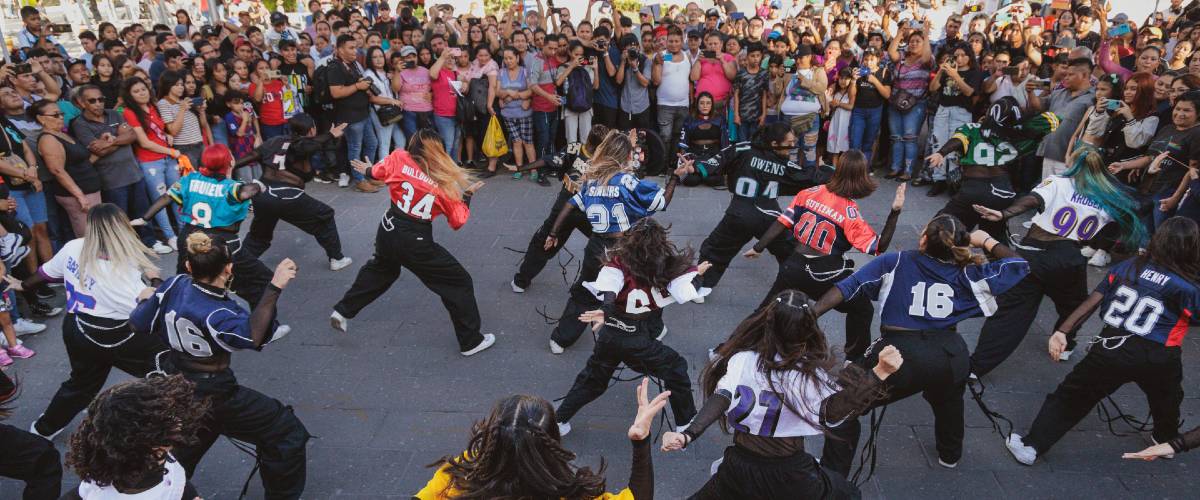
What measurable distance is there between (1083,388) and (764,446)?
7.08 feet

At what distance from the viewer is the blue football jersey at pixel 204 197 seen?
578 centimetres

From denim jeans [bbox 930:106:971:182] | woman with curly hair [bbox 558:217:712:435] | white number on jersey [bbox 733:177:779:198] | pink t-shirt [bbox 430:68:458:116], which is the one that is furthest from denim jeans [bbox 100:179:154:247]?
denim jeans [bbox 930:106:971:182]

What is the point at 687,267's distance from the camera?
418cm

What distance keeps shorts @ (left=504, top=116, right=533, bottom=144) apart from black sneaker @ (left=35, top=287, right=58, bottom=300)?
17.1 feet

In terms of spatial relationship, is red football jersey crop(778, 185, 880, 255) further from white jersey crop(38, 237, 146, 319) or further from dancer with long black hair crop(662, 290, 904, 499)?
white jersey crop(38, 237, 146, 319)

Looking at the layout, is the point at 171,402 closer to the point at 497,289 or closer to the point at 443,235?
the point at 497,289

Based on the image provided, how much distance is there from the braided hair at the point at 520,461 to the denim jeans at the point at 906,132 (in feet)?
27.5

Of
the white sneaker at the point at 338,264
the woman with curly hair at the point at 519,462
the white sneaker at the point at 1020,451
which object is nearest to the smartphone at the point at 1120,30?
the white sneaker at the point at 1020,451

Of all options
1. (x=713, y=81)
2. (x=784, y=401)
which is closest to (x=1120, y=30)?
(x=713, y=81)

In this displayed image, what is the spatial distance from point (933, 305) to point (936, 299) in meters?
0.03

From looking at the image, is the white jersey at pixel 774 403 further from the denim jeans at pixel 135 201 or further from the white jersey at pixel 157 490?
the denim jeans at pixel 135 201

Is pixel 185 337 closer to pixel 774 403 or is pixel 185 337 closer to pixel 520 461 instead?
pixel 520 461

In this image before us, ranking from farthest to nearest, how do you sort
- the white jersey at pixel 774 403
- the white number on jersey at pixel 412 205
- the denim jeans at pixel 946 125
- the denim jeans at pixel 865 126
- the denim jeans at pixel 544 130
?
the denim jeans at pixel 544 130
the denim jeans at pixel 865 126
the denim jeans at pixel 946 125
the white number on jersey at pixel 412 205
the white jersey at pixel 774 403

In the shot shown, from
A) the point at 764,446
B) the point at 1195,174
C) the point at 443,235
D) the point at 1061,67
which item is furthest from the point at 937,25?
the point at 764,446
